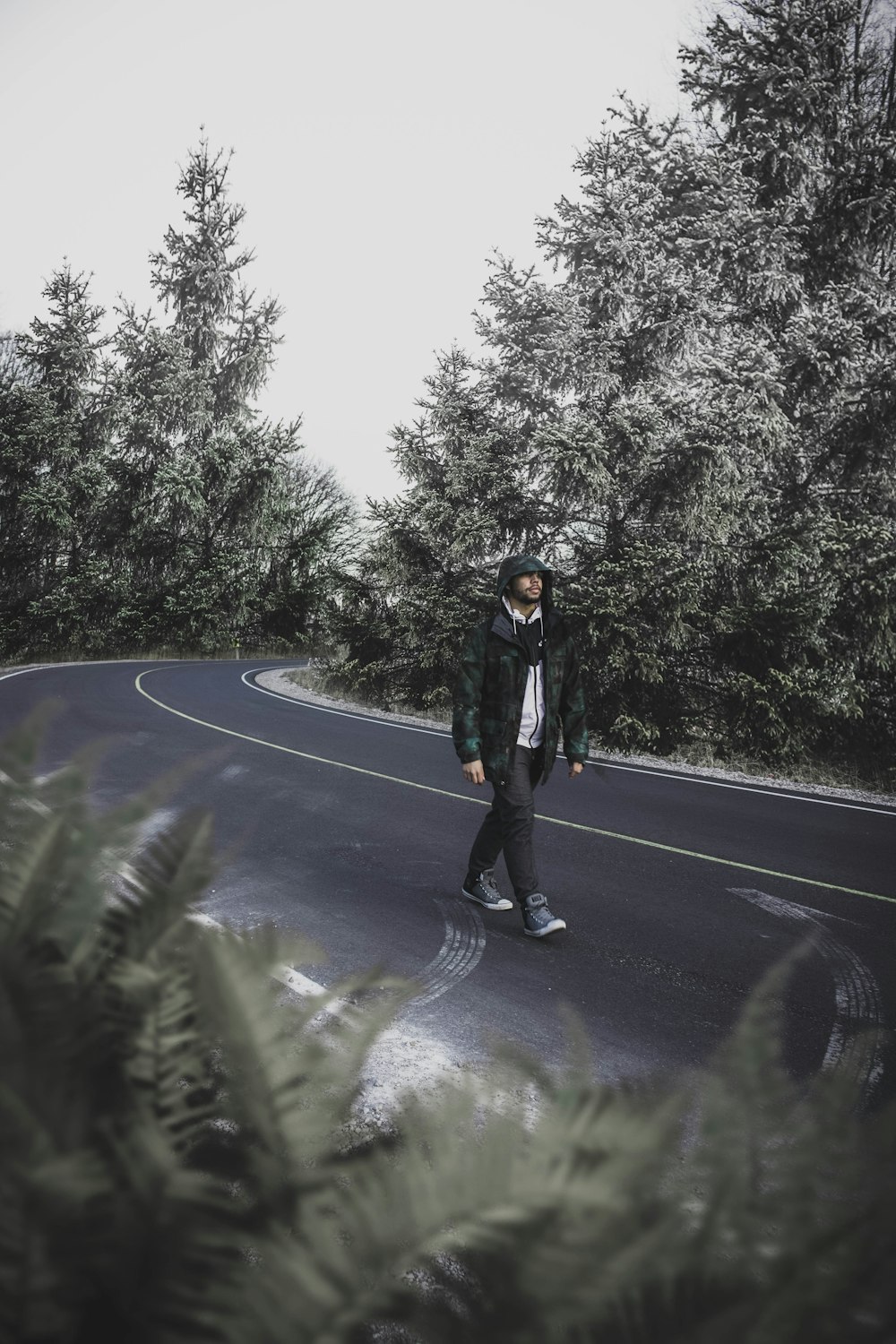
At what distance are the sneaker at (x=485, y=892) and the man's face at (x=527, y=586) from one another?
185 cm

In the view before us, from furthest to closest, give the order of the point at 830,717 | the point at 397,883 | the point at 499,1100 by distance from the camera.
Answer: the point at 830,717
the point at 397,883
the point at 499,1100

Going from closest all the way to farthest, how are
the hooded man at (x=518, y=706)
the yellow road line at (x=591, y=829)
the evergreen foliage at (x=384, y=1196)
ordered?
the evergreen foliage at (x=384, y=1196), the hooded man at (x=518, y=706), the yellow road line at (x=591, y=829)

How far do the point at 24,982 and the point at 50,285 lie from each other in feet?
131

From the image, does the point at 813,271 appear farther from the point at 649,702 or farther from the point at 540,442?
the point at 649,702

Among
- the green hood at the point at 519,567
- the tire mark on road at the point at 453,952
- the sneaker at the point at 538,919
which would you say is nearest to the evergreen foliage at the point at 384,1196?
the tire mark on road at the point at 453,952

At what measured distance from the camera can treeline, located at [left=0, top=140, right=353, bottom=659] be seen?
32.2m

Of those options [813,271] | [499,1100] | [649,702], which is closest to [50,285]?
[813,271]

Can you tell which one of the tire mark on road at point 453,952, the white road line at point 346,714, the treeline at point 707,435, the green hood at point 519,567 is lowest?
the white road line at point 346,714

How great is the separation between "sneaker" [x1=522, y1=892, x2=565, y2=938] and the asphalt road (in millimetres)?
81

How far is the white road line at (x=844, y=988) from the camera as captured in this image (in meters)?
3.69

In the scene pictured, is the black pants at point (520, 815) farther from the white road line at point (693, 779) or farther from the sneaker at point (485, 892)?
the white road line at point (693, 779)

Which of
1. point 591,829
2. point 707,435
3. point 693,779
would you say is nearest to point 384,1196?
point 591,829

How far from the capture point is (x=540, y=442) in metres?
14.1

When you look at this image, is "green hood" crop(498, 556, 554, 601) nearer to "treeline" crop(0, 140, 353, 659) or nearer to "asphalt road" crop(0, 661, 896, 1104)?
"asphalt road" crop(0, 661, 896, 1104)
